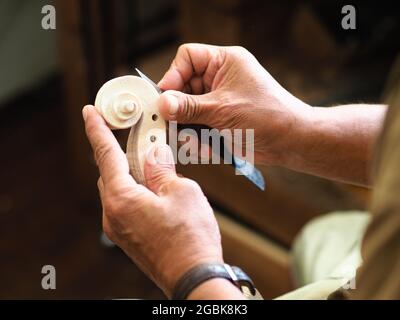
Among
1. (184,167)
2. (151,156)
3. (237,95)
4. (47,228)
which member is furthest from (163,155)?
(47,228)

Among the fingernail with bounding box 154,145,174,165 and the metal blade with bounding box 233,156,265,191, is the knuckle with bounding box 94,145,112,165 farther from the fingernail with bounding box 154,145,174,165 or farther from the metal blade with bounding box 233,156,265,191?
the metal blade with bounding box 233,156,265,191

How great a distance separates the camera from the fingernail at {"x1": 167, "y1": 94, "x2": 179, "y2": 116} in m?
0.73

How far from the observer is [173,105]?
2.40 feet

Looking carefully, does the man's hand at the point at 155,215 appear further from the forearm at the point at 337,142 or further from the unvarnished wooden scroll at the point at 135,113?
the forearm at the point at 337,142

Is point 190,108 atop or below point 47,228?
atop

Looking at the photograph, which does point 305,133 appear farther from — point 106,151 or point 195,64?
point 106,151

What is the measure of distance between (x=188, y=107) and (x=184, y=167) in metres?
0.57

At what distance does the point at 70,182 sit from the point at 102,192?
1092 millimetres

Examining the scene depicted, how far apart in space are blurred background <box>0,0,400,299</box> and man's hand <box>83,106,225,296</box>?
624 millimetres

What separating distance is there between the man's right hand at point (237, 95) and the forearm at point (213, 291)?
23cm

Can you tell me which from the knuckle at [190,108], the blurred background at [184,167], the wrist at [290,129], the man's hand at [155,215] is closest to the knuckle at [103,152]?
the man's hand at [155,215]

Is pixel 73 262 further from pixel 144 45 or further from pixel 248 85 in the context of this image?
pixel 248 85

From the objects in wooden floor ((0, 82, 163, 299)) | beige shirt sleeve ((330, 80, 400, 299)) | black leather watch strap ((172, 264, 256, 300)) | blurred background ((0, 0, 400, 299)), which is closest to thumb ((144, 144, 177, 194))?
black leather watch strap ((172, 264, 256, 300))
